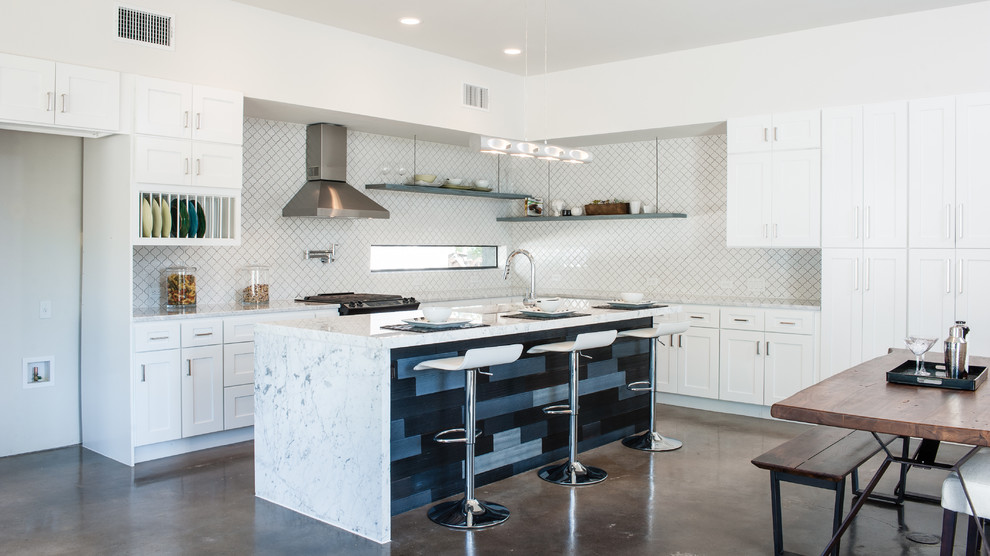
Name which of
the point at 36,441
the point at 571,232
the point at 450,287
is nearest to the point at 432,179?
the point at 450,287

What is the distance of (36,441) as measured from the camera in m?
4.99

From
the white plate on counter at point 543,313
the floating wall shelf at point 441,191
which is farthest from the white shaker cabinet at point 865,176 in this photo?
the floating wall shelf at point 441,191

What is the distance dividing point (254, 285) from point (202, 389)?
1154 mm

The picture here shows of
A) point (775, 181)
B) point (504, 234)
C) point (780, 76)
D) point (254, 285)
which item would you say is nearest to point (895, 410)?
point (775, 181)

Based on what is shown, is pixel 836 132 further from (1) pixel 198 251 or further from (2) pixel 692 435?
(1) pixel 198 251

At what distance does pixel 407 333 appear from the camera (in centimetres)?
353

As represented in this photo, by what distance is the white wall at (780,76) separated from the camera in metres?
5.23

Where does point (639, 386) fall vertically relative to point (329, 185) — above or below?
below

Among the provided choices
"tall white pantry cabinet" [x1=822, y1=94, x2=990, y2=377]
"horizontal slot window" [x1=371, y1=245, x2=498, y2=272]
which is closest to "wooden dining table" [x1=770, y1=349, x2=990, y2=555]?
"tall white pantry cabinet" [x1=822, y1=94, x2=990, y2=377]

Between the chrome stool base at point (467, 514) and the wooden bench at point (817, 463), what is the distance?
4.11 feet

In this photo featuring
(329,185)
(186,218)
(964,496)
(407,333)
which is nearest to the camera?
(964,496)

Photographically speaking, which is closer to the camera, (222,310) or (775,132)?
(222,310)

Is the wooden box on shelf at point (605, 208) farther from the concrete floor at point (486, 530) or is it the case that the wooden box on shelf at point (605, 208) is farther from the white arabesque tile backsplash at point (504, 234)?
the concrete floor at point (486, 530)

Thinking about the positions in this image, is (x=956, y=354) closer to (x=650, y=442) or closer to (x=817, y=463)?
(x=817, y=463)
